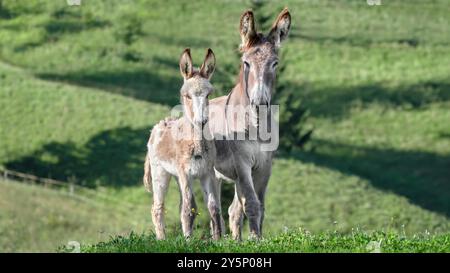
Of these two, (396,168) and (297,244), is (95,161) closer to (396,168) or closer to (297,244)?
(396,168)

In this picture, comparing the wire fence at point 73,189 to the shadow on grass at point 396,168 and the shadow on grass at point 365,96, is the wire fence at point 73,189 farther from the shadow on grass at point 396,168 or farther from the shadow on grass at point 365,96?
the shadow on grass at point 365,96

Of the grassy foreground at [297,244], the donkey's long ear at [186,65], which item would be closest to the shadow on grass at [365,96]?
the donkey's long ear at [186,65]

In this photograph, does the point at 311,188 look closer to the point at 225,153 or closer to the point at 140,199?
the point at 140,199

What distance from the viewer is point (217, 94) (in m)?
72.3

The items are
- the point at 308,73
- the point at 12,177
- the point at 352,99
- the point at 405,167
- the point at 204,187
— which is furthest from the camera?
the point at 308,73

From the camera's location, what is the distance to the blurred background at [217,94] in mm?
64562

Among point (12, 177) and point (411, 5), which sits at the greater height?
point (411, 5)

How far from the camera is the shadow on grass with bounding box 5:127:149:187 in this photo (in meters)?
74.5

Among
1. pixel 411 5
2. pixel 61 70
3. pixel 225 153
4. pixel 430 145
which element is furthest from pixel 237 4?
pixel 225 153

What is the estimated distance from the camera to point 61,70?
336ft

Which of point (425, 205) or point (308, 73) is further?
point (308, 73)

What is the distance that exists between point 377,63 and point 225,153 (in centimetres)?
9266

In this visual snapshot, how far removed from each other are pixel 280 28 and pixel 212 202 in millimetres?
2906

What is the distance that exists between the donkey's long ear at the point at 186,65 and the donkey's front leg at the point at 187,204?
5.04 ft
